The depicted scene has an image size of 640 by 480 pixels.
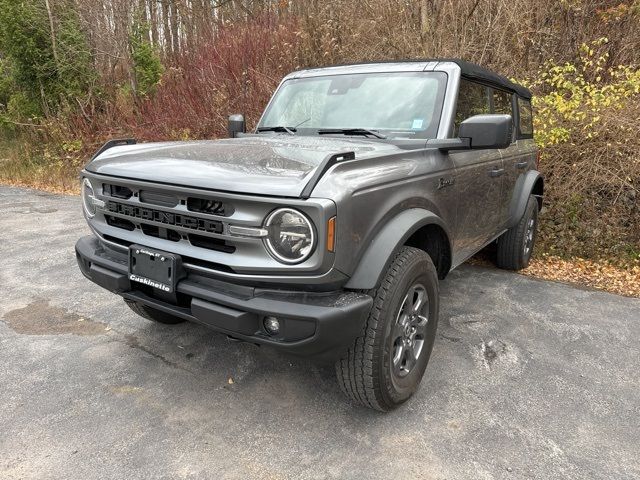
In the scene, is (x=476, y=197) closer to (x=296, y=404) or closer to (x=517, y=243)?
(x=517, y=243)

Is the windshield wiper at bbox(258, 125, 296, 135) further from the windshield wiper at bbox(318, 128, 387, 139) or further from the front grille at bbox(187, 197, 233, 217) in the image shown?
the front grille at bbox(187, 197, 233, 217)

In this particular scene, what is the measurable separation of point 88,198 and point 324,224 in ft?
5.48

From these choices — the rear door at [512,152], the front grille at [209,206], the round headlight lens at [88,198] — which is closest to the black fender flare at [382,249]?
the front grille at [209,206]

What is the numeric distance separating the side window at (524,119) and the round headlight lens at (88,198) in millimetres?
3704

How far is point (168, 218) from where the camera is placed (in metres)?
2.17

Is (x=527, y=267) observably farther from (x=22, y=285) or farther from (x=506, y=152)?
(x=22, y=285)

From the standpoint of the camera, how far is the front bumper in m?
1.82

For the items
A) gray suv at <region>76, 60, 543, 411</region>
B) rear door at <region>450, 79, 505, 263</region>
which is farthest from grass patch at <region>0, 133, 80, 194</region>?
rear door at <region>450, 79, 505, 263</region>

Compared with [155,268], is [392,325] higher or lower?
lower

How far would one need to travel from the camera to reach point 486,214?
11.3 feet

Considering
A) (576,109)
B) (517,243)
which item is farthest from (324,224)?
(576,109)

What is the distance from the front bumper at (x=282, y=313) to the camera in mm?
1823

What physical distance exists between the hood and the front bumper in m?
0.44

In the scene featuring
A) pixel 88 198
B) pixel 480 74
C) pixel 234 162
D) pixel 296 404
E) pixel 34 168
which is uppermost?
pixel 480 74
